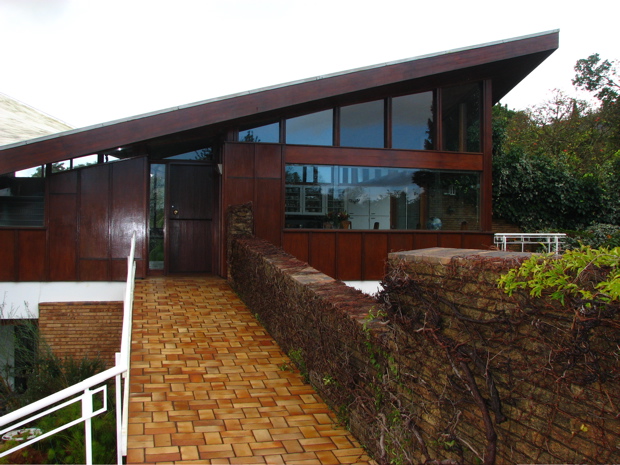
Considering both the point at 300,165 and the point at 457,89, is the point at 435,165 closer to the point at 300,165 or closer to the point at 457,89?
the point at 457,89

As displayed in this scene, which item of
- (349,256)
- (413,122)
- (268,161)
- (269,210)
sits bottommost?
(349,256)

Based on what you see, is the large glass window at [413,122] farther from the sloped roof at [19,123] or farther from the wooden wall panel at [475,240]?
the sloped roof at [19,123]

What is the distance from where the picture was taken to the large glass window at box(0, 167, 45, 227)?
993cm

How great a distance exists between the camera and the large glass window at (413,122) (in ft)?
37.9

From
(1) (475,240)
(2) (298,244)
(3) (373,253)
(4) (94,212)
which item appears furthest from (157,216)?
(1) (475,240)

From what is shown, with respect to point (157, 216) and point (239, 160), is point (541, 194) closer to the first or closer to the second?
point (239, 160)

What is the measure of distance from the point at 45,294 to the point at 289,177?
514cm

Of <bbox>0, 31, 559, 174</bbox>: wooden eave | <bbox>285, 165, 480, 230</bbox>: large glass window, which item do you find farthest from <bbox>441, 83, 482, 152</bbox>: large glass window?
<bbox>285, 165, 480, 230</bbox>: large glass window

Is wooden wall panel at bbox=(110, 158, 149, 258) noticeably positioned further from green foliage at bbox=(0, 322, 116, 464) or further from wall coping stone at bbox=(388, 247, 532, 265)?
wall coping stone at bbox=(388, 247, 532, 265)

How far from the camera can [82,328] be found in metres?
10.3

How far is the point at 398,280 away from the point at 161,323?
179 inches

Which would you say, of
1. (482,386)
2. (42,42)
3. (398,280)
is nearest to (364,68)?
(398,280)

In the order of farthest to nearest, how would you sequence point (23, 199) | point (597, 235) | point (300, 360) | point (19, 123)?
point (19, 123)
point (597, 235)
point (23, 199)
point (300, 360)

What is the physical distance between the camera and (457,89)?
1192cm
